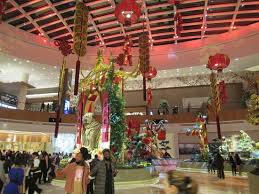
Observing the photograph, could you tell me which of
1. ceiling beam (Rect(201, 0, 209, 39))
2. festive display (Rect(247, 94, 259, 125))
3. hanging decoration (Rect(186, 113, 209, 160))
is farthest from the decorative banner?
ceiling beam (Rect(201, 0, 209, 39))

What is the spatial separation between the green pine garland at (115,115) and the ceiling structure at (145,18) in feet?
26.0

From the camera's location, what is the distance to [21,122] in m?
18.8

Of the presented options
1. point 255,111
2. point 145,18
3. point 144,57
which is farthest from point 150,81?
point 255,111

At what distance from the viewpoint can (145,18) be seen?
1856cm

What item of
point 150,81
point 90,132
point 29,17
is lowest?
point 90,132

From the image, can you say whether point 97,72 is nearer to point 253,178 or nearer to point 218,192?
point 218,192

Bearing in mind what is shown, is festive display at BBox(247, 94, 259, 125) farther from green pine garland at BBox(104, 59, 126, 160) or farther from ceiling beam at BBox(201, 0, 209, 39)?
ceiling beam at BBox(201, 0, 209, 39)

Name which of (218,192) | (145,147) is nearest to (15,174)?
(218,192)

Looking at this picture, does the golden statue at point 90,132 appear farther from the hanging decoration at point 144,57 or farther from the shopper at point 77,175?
the shopper at point 77,175

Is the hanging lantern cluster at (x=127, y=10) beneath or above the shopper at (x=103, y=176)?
above

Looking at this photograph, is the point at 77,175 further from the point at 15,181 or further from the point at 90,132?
the point at 90,132

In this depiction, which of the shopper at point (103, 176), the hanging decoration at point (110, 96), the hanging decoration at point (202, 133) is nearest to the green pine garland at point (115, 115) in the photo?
the hanging decoration at point (110, 96)

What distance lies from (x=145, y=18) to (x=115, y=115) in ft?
33.7

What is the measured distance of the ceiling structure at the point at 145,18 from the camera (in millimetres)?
16781
